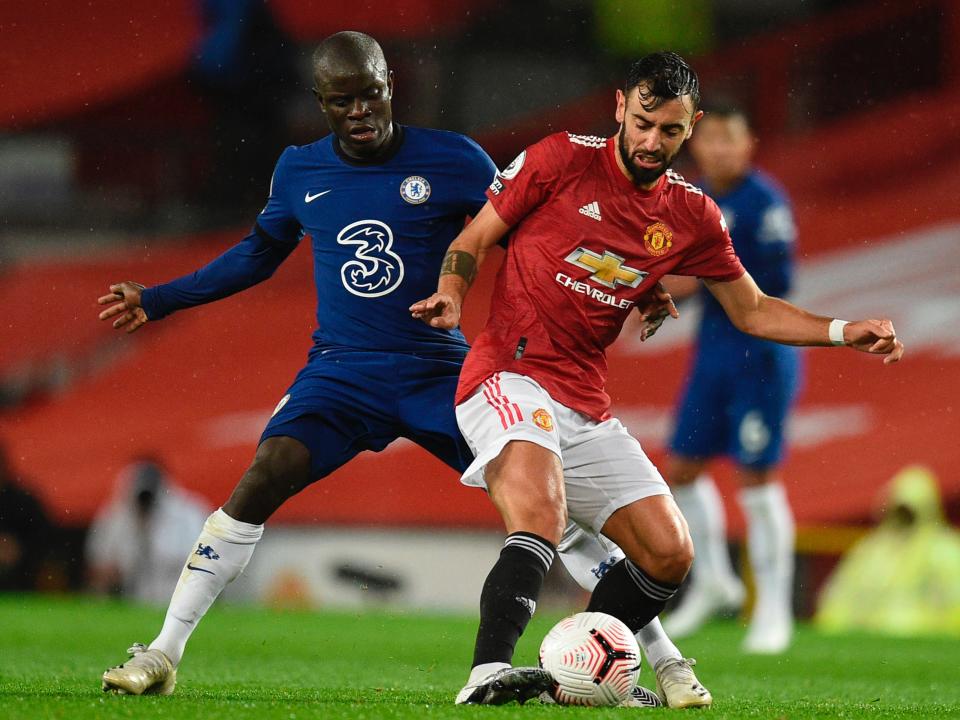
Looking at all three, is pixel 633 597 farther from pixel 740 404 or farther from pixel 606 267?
pixel 740 404

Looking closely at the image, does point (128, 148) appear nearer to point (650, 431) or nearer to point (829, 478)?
point (650, 431)

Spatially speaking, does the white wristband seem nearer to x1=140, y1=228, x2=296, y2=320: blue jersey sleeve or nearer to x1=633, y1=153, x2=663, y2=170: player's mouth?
x1=633, y1=153, x2=663, y2=170: player's mouth

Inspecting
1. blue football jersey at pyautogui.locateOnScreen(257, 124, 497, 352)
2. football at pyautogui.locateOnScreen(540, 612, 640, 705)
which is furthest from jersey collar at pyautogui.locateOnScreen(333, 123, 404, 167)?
football at pyautogui.locateOnScreen(540, 612, 640, 705)

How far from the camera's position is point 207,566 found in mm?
4367

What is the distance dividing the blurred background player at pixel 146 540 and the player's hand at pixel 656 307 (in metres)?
6.68

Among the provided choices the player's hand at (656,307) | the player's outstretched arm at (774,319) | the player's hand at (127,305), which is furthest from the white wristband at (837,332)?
the player's hand at (127,305)

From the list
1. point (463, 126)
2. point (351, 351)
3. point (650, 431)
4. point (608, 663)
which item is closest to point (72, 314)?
point (463, 126)

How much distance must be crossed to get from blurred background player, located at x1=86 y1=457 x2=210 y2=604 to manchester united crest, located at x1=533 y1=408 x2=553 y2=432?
6866 mm

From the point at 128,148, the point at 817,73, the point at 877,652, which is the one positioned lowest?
the point at 877,652

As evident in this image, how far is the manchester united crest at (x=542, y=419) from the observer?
160 inches

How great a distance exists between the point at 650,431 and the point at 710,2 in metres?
6.04

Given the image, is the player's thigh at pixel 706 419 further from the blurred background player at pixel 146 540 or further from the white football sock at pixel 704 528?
the blurred background player at pixel 146 540

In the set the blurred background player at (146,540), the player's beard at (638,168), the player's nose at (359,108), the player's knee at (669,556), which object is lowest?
the blurred background player at (146,540)

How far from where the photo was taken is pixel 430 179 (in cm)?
467
